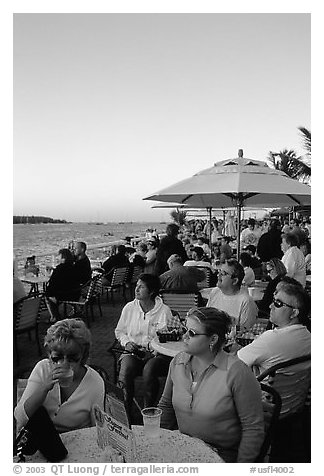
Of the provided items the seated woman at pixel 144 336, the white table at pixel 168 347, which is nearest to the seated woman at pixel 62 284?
the seated woman at pixel 144 336

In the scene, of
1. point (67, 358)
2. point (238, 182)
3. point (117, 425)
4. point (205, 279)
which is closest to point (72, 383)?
point (67, 358)

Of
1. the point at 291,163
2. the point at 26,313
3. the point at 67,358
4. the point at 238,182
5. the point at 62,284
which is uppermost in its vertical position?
the point at 291,163

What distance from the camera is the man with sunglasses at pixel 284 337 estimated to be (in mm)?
2545

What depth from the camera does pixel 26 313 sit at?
4809 mm

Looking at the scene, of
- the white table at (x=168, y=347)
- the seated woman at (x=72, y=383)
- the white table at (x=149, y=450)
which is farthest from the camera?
the white table at (x=168, y=347)

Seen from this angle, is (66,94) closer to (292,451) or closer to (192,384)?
(192,384)

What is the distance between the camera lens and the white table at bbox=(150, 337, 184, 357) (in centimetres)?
310

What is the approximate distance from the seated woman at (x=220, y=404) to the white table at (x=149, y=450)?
0.18 meters

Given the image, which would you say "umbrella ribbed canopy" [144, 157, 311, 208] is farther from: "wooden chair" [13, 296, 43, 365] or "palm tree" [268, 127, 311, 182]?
"palm tree" [268, 127, 311, 182]

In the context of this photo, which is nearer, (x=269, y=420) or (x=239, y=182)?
(x=269, y=420)

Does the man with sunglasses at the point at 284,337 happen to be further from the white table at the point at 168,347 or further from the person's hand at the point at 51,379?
the person's hand at the point at 51,379

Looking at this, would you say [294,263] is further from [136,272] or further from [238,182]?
[136,272]

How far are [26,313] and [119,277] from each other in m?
3.13

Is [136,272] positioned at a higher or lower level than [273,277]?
lower
